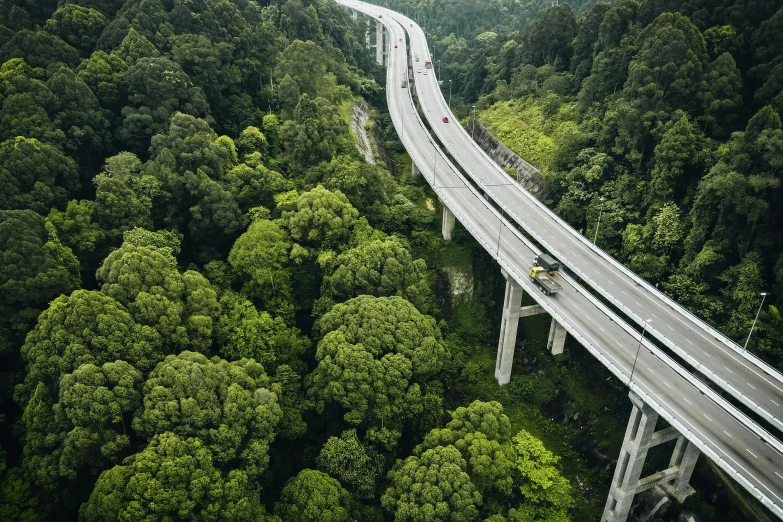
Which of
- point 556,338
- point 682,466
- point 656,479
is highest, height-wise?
point 556,338

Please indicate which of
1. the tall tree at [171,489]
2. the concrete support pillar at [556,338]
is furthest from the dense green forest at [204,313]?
the concrete support pillar at [556,338]

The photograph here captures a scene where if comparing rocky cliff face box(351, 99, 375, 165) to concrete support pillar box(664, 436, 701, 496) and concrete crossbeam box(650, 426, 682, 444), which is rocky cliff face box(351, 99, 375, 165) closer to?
concrete crossbeam box(650, 426, 682, 444)

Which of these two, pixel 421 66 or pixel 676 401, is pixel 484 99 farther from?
pixel 676 401

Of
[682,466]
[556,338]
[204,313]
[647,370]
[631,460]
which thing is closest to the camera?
[647,370]

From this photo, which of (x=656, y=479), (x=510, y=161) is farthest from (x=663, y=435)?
(x=510, y=161)

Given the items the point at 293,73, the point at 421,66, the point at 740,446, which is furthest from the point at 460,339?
the point at 421,66

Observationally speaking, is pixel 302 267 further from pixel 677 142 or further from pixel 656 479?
pixel 677 142
